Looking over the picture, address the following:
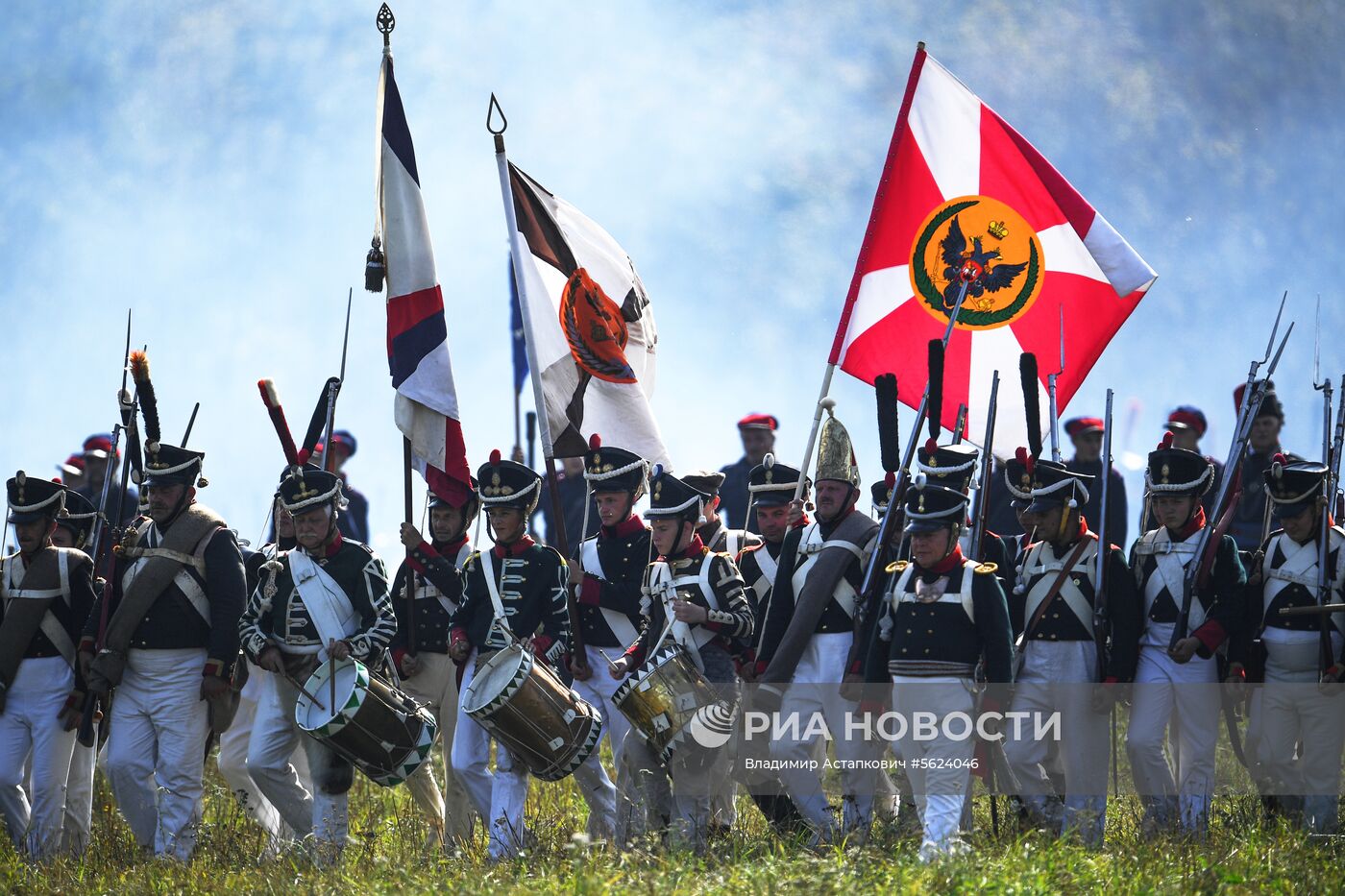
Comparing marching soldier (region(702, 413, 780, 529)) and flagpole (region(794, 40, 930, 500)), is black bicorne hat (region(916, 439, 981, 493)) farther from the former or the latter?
marching soldier (region(702, 413, 780, 529))

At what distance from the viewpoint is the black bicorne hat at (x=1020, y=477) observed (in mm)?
9625

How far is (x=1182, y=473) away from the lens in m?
9.42

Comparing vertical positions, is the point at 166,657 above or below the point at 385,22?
below

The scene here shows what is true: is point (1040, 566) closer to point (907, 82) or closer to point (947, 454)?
point (947, 454)

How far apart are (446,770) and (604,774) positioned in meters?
1.10

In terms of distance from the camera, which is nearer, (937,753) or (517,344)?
(937,753)

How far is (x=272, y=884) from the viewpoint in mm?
8320

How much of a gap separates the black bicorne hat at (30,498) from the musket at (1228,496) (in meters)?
6.99

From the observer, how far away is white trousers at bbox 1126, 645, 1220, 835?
30.4 ft

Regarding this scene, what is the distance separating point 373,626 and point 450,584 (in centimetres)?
100

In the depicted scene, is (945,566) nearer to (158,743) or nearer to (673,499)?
(673,499)

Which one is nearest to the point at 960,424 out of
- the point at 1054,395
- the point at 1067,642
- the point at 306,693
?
the point at 1054,395

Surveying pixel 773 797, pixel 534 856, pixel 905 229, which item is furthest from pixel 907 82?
pixel 534 856

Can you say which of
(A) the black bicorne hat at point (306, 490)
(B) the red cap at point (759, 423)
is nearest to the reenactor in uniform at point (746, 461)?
(B) the red cap at point (759, 423)
